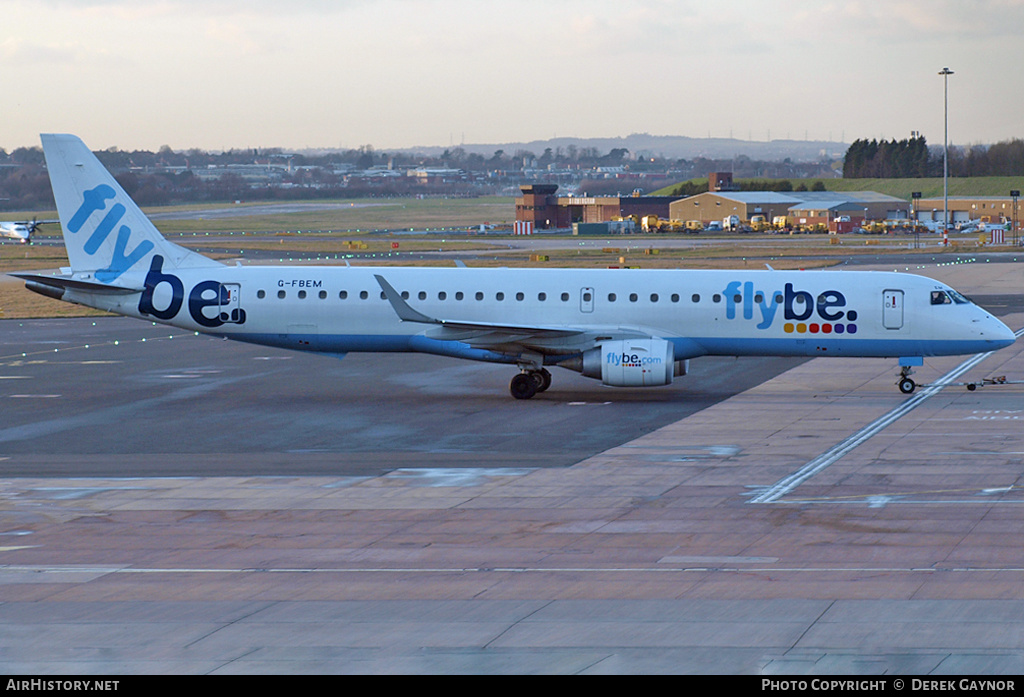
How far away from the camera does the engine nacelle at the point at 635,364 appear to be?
116 feet

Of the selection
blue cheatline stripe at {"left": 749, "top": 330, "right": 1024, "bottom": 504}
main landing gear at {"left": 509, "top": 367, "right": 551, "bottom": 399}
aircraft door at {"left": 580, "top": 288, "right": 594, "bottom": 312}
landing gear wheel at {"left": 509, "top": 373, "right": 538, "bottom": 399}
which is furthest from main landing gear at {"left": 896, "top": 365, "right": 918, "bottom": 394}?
landing gear wheel at {"left": 509, "top": 373, "right": 538, "bottom": 399}

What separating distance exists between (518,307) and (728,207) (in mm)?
155645

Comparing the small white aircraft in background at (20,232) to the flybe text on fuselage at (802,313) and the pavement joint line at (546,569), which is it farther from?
the pavement joint line at (546,569)

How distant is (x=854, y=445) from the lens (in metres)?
29.5

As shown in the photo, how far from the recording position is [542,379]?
3766cm

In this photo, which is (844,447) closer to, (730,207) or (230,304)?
(230,304)

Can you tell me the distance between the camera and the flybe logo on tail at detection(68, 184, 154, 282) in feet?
127

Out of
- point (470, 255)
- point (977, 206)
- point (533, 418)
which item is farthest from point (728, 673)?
point (977, 206)

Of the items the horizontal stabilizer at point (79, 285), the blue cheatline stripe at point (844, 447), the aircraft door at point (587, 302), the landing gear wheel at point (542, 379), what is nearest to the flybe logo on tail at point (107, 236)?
the horizontal stabilizer at point (79, 285)

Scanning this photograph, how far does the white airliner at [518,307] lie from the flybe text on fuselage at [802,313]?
43mm

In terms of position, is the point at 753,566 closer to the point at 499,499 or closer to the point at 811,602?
the point at 811,602

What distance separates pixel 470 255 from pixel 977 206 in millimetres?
113970

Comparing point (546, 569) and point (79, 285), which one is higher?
point (79, 285)

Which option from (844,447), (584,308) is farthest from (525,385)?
(844,447)
